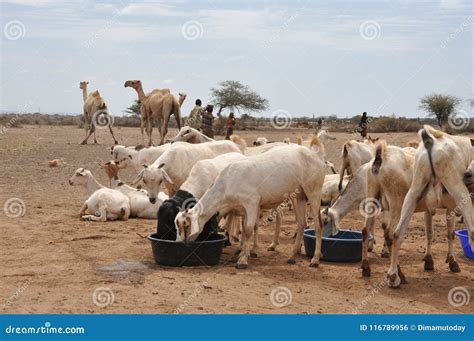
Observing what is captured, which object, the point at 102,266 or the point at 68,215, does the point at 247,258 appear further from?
the point at 68,215

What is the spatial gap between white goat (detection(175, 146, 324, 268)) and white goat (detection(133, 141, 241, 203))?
1924 millimetres

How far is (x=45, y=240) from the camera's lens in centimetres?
1167

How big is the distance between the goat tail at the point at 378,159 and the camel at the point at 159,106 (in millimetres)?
16210

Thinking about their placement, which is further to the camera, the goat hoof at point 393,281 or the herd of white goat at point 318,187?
the goat hoof at point 393,281

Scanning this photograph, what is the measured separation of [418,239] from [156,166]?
4.92 meters

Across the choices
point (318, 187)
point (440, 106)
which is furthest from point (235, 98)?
point (318, 187)

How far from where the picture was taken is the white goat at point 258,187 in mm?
10148

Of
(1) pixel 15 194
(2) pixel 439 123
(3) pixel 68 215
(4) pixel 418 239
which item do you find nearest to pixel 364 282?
(4) pixel 418 239

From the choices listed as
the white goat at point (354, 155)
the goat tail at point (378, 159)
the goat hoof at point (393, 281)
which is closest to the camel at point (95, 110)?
the white goat at point (354, 155)

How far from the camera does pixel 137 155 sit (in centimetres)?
1592

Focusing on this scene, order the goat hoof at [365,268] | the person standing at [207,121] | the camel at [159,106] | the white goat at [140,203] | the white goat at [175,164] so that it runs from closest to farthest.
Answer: the goat hoof at [365,268] → the white goat at [175,164] → the white goat at [140,203] → the person standing at [207,121] → the camel at [159,106]

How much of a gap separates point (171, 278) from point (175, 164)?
367 centimetres

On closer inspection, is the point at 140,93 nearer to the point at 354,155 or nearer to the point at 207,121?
the point at 207,121

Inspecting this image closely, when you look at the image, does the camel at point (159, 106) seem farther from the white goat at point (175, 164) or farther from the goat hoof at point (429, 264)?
the goat hoof at point (429, 264)
